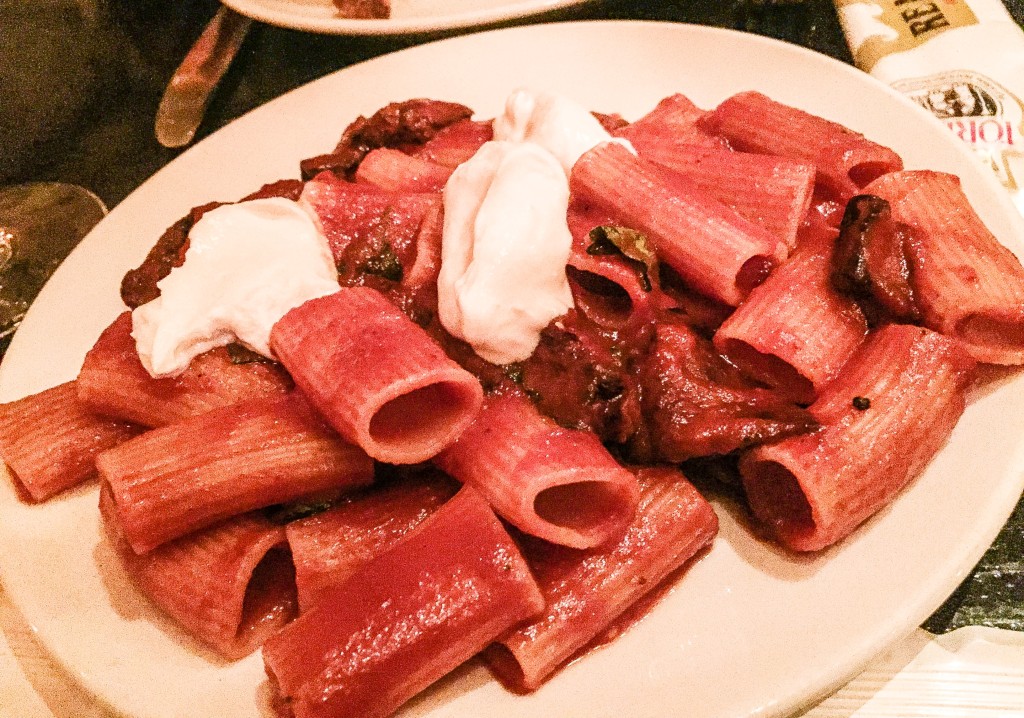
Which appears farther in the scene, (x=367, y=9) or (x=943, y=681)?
(x=367, y=9)

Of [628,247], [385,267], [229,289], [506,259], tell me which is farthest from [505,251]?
[229,289]

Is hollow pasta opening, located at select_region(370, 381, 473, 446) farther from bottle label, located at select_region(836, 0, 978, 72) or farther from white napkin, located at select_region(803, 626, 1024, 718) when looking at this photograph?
bottle label, located at select_region(836, 0, 978, 72)

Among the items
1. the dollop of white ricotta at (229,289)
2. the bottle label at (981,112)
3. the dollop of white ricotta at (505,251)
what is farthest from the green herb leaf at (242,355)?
the bottle label at (981,112)

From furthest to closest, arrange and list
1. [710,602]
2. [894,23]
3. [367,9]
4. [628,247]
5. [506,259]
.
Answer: [367,9], [894,23], [628,247], [506,259], [710,602]

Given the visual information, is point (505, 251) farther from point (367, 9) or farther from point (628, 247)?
point (367, 9)

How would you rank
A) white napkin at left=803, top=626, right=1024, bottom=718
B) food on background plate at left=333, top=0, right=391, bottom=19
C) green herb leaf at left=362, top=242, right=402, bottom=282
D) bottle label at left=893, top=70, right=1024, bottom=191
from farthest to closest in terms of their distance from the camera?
food on background plate at left=333, top=0, right=391, bottom=19 < bottle label at left=893, top=70, right=1024, bottom=191 < green herb leaf at left=362, top=242, right=402, bottom=282 < white napkin at left=803, top=626, right=1024, bottom=718

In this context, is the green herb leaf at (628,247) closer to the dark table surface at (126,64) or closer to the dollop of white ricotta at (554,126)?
the dollop of white ricotta at (554,126)

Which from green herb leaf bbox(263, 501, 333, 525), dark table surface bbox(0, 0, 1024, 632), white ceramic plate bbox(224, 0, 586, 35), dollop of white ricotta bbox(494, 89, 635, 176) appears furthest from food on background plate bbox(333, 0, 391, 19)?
green herb leaf bbox(263, 501, 333, 525)
